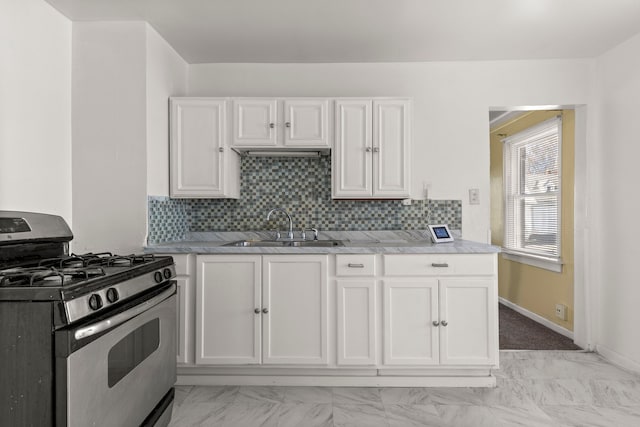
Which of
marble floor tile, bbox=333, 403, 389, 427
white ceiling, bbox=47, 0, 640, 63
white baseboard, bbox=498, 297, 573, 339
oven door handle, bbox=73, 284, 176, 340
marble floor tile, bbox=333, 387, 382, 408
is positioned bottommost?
marble floor tile, bbox=333, 403, 389, 427

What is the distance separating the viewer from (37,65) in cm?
230

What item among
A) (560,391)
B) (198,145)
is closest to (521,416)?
(560,391)

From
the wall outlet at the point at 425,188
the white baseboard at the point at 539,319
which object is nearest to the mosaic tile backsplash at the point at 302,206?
the wall outlet at the point at 425,188

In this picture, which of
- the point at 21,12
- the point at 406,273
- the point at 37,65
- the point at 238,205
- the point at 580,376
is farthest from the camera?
the point at 238,205

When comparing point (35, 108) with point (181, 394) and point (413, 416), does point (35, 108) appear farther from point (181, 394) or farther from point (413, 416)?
point (413, 416)

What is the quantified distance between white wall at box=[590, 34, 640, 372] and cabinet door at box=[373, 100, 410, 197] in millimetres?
1596

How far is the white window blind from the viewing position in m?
4.05

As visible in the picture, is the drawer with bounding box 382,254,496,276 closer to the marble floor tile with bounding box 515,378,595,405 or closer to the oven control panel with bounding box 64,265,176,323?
the marble floor tile with bounding box 515,378,595,405

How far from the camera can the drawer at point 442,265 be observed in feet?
8.43

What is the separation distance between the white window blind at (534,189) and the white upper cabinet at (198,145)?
10.5 feet

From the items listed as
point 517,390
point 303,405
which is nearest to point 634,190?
point 517,390

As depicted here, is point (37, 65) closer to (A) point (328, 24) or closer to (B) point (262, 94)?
(B) point (262, 94)

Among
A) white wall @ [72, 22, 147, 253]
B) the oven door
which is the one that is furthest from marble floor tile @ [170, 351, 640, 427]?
white wall @ [72, 22, 147, 253]

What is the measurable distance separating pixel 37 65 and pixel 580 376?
13.1ft
